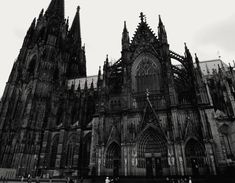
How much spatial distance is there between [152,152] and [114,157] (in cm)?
476

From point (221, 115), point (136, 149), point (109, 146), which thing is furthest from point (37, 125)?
point (221, 115)

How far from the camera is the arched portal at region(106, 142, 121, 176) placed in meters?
22.4

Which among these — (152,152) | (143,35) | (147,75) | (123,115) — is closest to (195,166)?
(152,152)

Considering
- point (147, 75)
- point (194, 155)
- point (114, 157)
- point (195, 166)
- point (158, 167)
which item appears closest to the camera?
point (195, 166)

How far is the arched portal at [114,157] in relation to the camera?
2241cm

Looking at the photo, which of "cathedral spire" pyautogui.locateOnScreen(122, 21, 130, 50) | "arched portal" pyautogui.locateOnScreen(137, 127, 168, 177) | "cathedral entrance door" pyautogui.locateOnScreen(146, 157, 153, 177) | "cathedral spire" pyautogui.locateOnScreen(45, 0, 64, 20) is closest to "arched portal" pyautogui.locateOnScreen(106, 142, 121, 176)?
"arched portal" pyautogui.locateOnScreen(137, 127, 168, 177)

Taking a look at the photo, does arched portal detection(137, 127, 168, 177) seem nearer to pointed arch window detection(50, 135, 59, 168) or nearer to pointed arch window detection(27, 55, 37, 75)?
pointed arch window detection(50, 135, 59, 168)

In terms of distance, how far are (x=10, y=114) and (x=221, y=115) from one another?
35.7 metres

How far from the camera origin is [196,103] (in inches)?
864

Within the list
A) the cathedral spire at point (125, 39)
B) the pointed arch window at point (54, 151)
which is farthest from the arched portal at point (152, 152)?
the pointed arch window at point (54, 151)

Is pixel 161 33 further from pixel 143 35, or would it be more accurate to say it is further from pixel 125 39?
pixel 125 39

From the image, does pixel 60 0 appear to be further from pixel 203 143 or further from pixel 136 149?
pixel 203 143

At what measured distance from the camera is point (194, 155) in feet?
66.9

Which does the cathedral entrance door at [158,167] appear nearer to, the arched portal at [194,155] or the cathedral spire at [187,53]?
the arched portal at [194,155]
